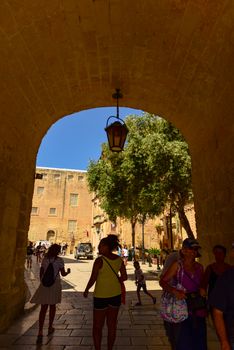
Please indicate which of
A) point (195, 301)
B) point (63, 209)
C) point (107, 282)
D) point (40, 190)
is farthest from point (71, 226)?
point (195, 301)

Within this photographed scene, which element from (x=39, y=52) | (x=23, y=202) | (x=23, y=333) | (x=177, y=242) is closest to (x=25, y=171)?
(x=23, y=202)

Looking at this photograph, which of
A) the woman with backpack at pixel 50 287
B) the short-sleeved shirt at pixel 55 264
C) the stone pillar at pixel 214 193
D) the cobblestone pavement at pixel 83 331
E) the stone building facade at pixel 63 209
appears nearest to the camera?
the cobblestone pavement at pixel 83 331

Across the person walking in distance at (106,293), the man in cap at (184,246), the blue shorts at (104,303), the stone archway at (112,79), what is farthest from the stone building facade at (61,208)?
the man in cap at (184,246)

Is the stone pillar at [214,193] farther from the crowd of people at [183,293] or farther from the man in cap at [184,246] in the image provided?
the man in cap at [184,246]

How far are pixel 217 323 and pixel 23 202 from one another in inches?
178

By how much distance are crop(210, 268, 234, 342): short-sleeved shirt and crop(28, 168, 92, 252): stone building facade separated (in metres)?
45.1

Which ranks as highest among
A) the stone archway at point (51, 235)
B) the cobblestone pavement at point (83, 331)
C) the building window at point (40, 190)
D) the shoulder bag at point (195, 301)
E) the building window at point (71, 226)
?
the building window at point (40, 190)

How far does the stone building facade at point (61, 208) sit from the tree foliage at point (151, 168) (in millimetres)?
33109

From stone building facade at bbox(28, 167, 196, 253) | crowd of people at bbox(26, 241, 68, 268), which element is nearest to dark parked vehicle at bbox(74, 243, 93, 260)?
crowd of people at bbox(26, 241, 68, 268)

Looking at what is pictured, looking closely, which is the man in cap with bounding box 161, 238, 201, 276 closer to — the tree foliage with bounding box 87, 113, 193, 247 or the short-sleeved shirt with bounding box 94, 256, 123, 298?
the short-sleeved shirt with bounding box 94, 256, 123, 298

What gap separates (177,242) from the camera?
2736 centimetres

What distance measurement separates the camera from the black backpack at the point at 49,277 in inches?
191

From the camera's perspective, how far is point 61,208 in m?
47.0

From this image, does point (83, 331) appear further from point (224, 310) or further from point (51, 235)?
point (51, 235)
